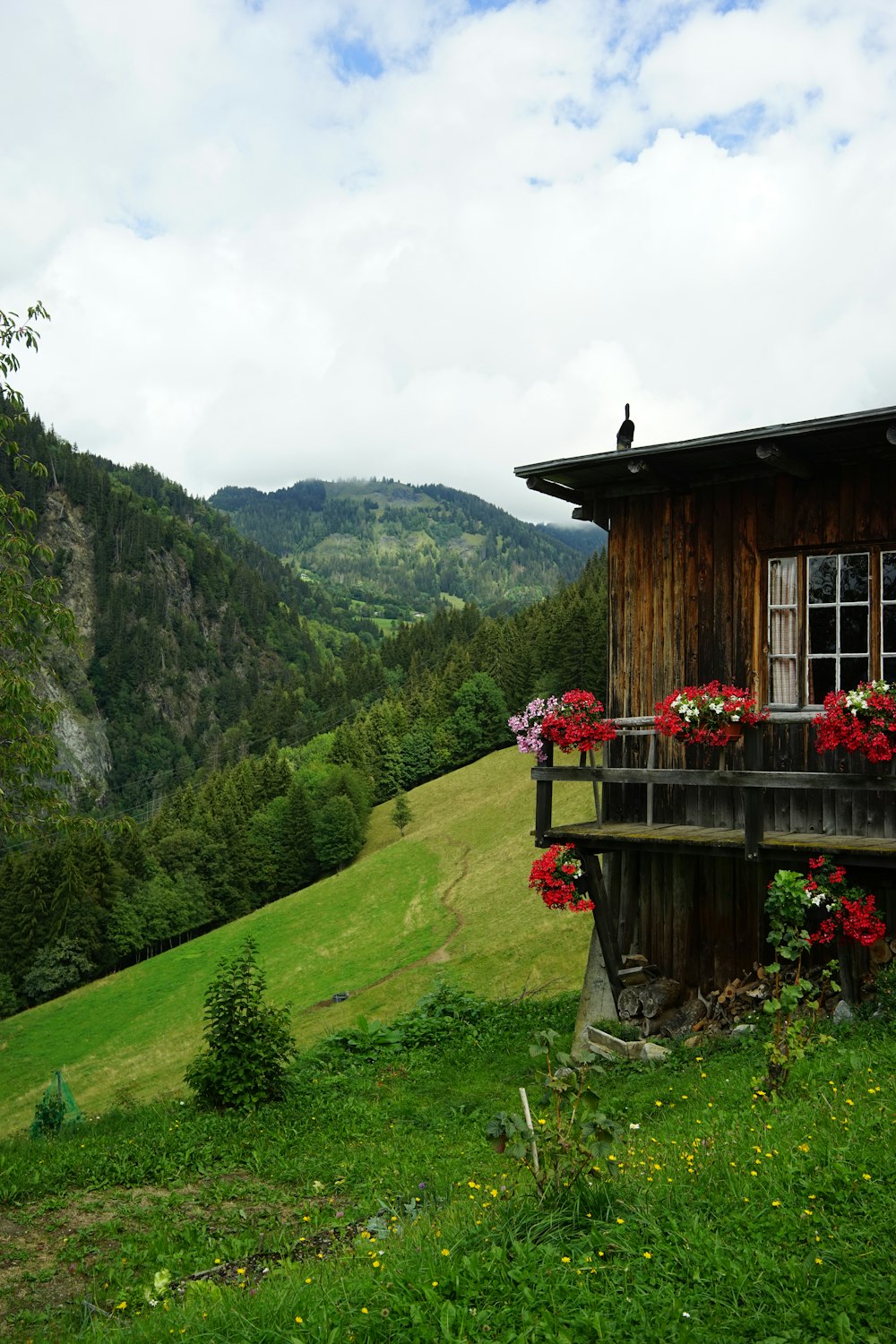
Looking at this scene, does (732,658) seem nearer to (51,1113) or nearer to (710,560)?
(710,560)

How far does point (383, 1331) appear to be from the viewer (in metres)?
4.34

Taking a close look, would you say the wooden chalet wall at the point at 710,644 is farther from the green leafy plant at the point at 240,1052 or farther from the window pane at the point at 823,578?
the green leafy plant at the point at 240,1052

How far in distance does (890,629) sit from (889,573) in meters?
0.62

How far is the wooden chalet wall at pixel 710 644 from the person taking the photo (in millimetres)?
10961

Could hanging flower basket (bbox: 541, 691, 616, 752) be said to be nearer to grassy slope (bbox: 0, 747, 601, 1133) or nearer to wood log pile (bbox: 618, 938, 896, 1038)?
wood log pile (bbox: 618, 938, 896, 1038)

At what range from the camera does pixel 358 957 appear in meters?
49.1

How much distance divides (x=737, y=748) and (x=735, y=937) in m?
2.28

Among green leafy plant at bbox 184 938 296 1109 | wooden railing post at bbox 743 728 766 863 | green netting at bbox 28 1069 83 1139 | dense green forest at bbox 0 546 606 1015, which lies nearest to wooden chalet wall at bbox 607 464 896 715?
wooden railing post at bbox 743 728 766 863

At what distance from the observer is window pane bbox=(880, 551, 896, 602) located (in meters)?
10.7

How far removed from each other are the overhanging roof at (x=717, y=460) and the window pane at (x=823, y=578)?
995 mm

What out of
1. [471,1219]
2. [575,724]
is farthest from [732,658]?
[471,1219]

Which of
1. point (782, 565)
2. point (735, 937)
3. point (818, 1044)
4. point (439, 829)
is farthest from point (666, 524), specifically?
point (439, 829)

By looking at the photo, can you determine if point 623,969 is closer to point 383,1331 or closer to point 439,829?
point 383,1331

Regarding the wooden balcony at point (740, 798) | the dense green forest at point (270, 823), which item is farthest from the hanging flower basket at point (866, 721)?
the dense green forest at point (270, 823)
